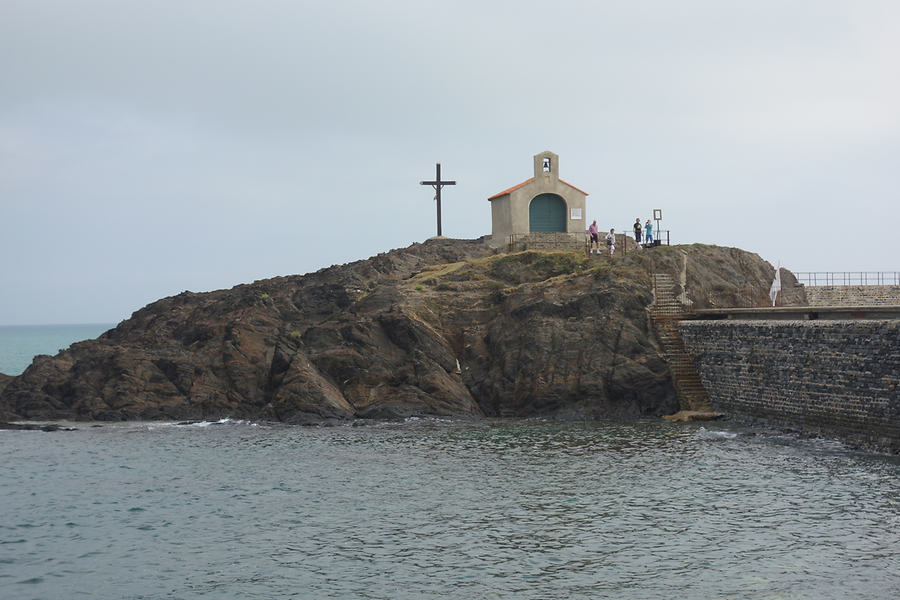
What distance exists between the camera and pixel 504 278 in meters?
47.2

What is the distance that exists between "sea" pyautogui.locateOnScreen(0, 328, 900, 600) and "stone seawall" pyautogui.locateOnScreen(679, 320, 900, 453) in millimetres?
1112

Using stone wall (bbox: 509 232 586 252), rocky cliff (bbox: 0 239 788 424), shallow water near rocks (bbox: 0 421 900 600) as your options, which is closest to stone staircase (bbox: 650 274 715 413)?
rocky cliff (bbox: 0 239 788 424)

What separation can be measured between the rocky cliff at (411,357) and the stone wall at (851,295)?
8490mm

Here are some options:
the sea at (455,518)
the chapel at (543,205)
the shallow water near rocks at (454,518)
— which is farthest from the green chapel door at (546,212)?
the shallow water near rocks at (454,518)

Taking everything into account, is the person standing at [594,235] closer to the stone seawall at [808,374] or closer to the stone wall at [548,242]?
the stone wall at [548,242]

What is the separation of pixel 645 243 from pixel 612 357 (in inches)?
447

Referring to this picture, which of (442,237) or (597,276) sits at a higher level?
(442,237)

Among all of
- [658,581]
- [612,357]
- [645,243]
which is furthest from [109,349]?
[658,581]

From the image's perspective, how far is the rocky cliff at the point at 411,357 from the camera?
38156 mm

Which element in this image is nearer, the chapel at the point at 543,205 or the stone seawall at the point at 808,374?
the stone seawall at the point at 808,374

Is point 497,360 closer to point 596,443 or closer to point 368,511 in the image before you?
point 596,443

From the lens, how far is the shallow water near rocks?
1573 centimetres

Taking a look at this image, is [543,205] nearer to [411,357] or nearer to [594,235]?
[594,235]

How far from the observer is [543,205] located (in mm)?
53219
